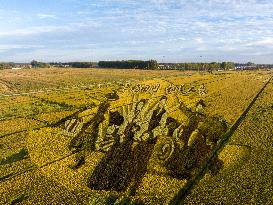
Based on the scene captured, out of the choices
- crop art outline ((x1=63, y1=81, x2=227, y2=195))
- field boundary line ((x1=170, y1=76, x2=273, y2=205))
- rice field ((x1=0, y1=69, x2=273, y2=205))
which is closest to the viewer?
field boundary line ((x1=170, y1=76, x2=273, y2=205))

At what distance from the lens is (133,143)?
33875mm

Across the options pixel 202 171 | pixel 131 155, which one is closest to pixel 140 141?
pixel 131 155

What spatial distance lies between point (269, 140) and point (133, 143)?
13717 mm

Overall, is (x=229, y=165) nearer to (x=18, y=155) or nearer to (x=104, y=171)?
(x=104, y=171)

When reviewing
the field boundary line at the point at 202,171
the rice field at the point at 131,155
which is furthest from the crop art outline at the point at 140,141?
the field boundary line at the point at 202,171

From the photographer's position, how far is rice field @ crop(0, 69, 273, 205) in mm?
24234

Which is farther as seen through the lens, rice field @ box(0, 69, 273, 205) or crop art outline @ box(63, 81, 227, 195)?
crop art outline @ box(63, 81, 227, 195)

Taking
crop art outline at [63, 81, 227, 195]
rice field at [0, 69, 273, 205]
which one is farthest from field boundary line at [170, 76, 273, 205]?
crop art outline at [63, 81, 227, 195]

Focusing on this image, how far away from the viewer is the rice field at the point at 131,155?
954 inches

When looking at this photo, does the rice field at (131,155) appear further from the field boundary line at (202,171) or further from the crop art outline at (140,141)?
the field boundary line at (202,171)

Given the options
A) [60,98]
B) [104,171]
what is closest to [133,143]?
[104,171]

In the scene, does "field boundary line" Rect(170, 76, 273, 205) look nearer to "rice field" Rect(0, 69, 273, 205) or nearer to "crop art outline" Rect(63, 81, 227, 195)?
"rice field" Rect(0, 69, 273, 205)

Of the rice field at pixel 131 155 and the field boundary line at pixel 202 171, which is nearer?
the field boundary line at pixel 202 171

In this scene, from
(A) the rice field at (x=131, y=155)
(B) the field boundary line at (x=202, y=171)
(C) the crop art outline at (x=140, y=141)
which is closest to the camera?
(B) the field boundary line at (x=202, y=171)
